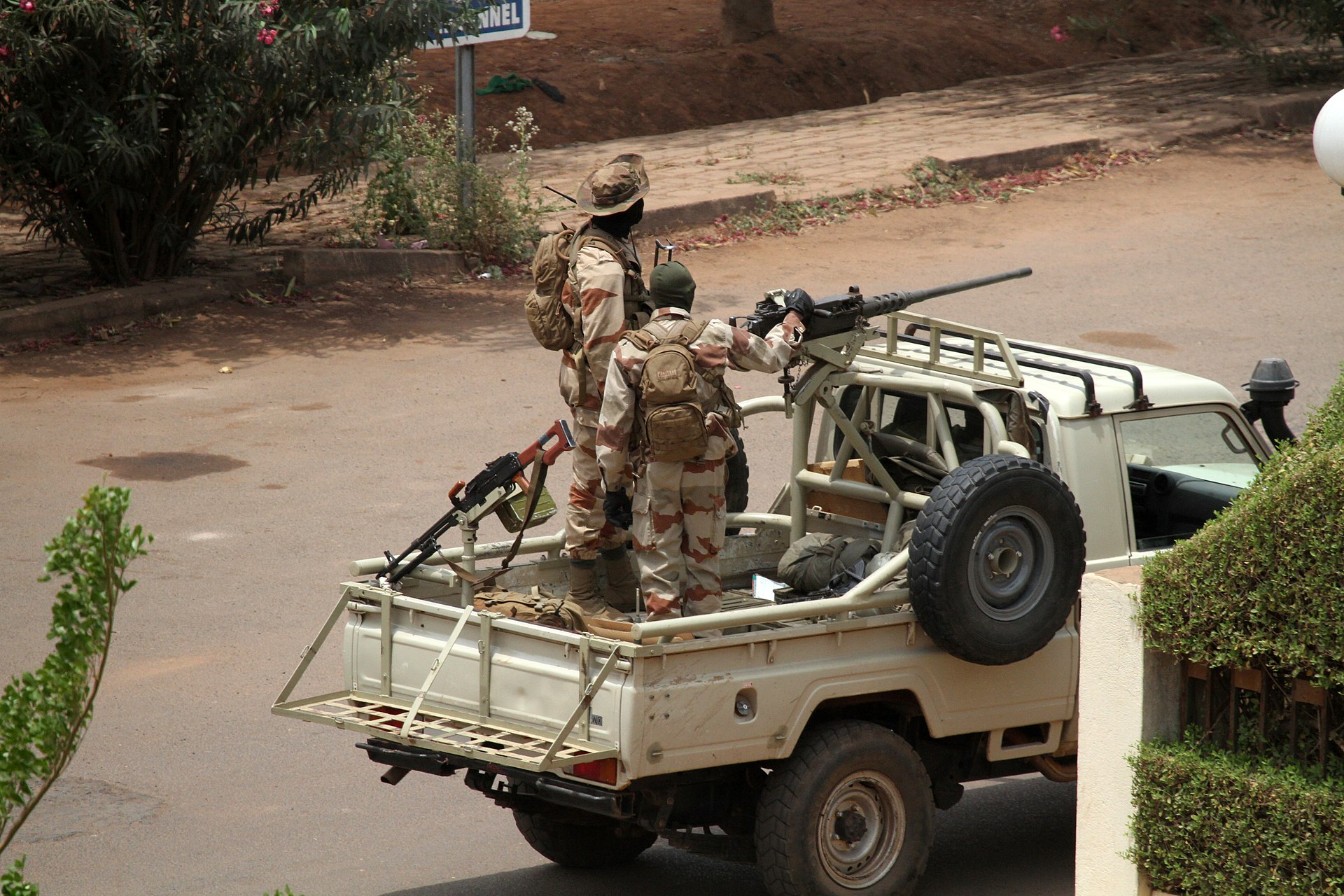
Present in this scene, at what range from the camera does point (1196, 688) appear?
15.7 ft

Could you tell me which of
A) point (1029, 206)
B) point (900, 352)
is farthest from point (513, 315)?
point (900, 352)

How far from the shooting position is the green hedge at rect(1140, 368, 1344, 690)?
13.8ft

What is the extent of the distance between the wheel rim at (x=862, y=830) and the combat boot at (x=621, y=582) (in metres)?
1.38

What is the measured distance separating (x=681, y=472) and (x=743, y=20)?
20708 millimetres

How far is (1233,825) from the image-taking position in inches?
176

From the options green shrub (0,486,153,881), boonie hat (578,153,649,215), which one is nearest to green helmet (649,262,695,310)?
boonie hat (578,153,649,215)

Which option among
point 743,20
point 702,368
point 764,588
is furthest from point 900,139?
point 702,368

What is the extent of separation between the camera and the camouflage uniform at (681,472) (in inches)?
226

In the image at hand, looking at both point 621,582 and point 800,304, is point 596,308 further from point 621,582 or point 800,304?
point 621,582

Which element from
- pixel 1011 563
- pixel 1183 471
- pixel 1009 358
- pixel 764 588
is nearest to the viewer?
pixel 1011 563

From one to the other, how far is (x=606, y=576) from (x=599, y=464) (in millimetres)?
650

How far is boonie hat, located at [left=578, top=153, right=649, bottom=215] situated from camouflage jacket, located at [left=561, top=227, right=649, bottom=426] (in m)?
0.12

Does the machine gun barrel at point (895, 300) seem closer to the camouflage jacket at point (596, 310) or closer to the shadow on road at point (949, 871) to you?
the camouflage jacket at point (596, 310)

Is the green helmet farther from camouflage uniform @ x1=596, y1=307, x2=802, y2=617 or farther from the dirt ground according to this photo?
the dirt ground
